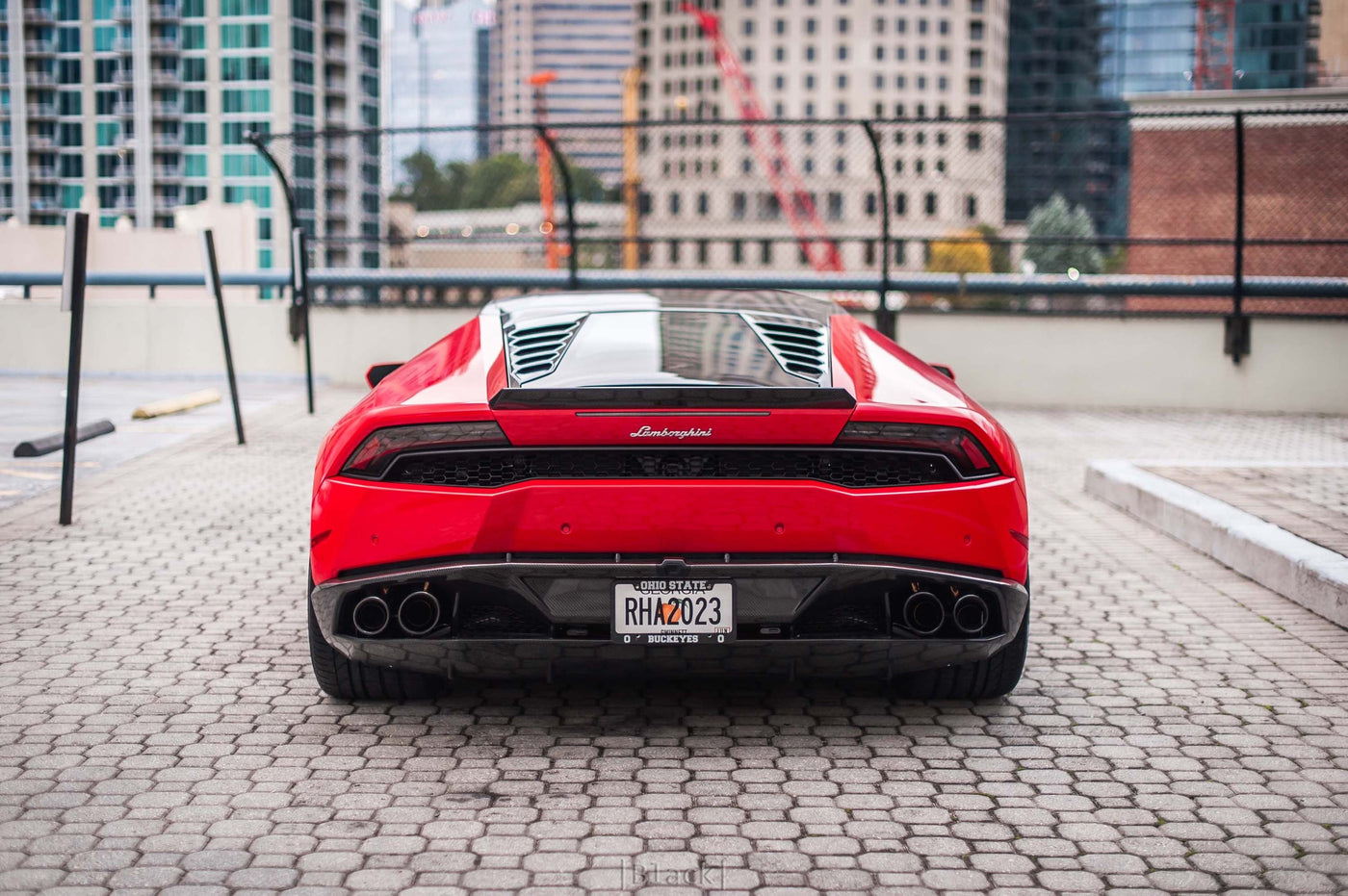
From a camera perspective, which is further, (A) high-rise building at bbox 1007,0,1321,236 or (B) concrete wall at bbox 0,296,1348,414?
(A) high-rise building at bbox 1007,0,1321,236

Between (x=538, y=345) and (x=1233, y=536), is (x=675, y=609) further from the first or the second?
(x=1233, y=536)

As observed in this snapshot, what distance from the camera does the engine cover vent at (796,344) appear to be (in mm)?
4227

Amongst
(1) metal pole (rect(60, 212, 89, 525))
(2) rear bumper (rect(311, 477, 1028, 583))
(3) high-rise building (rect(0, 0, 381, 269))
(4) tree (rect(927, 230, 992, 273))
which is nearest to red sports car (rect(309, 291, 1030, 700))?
(2) rear bumper (rect(311, 477, 1028, 583))

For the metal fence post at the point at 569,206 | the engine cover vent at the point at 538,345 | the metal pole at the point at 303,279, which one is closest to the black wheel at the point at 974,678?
the engine cover vent at the point at 538,345

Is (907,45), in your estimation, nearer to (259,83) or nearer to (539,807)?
(259,83)

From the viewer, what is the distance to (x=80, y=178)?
10562 cm

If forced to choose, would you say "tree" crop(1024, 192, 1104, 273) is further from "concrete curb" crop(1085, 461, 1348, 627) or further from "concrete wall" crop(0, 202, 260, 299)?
"concrete wall" crop(0, 202, 260, 299)

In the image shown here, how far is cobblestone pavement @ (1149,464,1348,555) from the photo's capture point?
6.79 m

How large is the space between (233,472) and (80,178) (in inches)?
4181

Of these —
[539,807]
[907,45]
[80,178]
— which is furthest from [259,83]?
[539,807]

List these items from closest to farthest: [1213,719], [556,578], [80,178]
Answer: [556,578], [1213,719], [80,178]

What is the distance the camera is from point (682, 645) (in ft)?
12.8

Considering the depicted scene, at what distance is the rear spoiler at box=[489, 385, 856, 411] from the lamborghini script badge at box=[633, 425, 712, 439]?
0.24 feet

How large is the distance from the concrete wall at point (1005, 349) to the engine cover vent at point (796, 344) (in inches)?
406
